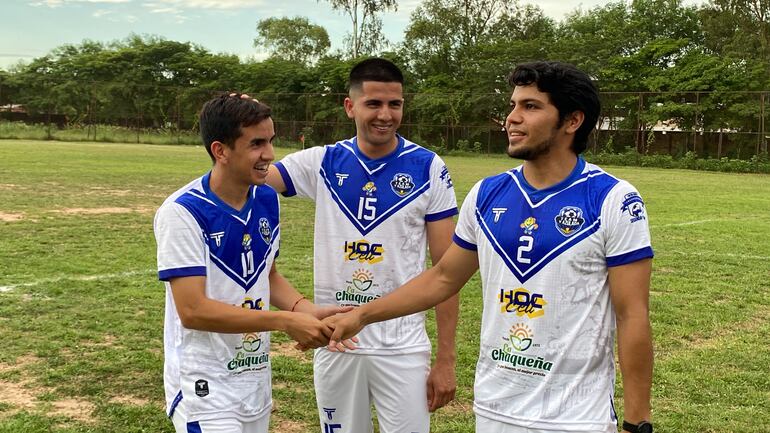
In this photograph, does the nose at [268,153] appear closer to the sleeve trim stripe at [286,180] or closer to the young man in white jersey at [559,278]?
the sleeve trim stripe at [286,180]

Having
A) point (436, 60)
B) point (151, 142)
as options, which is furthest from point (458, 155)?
point (151, 142)

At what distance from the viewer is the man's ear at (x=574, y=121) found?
269 centimetres

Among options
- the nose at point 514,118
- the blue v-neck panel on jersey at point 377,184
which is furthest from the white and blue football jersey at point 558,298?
the blue v-neck panel on jersey at point 377,184

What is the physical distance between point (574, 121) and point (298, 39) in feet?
235

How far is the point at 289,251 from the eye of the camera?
11344mm

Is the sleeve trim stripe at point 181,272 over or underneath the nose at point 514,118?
underneath

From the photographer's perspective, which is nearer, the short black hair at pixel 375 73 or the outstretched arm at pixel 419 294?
the outstretched arm at pixel 419 294

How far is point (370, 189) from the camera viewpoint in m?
3.70

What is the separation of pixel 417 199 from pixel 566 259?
4.02 ft

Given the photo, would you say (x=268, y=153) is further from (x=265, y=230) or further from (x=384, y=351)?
(x=384, y=351)

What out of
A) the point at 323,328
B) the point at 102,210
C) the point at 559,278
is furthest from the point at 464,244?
the point at 102,210

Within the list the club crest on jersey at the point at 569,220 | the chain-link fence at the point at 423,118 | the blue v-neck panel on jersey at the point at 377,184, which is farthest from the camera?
the chain-link fence at the point at 423,118

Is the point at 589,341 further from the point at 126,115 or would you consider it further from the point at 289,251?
the point at 126,115

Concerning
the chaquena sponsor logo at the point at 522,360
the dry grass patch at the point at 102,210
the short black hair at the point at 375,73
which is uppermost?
the short black hair at the point at 375,73
